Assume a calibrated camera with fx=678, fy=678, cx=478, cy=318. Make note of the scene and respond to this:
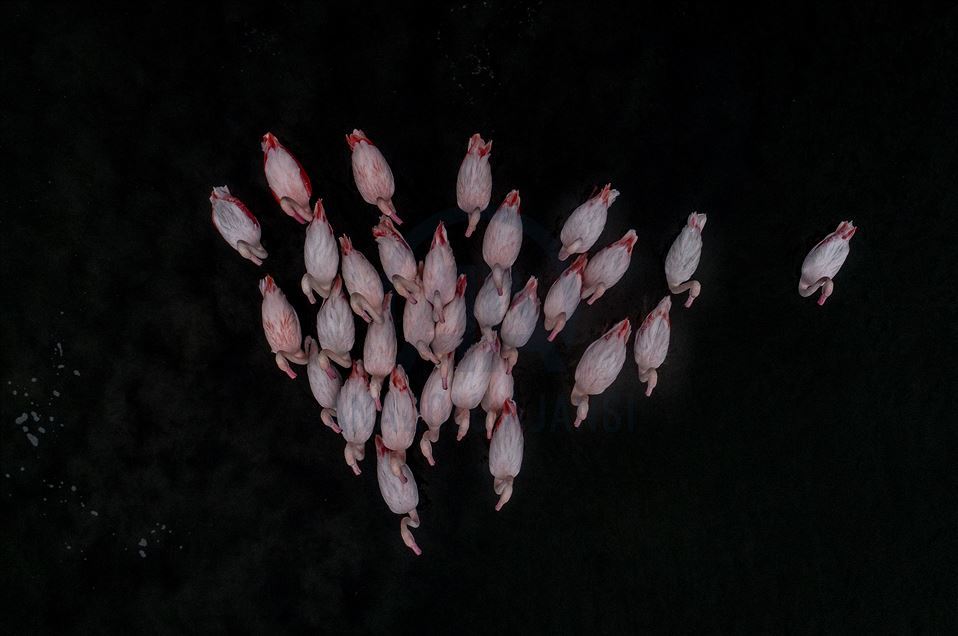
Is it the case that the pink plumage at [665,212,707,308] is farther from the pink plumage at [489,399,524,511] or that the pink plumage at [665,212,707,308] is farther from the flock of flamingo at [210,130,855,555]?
the pink plumage at [489,399,524,511]

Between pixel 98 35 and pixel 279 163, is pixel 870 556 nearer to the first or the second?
pixel 279 163

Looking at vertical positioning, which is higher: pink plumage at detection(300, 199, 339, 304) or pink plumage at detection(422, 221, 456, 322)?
pink plumage at detection(300, 199, 339, 304)

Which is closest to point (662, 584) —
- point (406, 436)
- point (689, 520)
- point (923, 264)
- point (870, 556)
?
point (689, 520)

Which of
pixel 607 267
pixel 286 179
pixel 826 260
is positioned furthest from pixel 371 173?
pixel 826 260

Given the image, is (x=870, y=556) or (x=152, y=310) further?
(x=870, y=556)

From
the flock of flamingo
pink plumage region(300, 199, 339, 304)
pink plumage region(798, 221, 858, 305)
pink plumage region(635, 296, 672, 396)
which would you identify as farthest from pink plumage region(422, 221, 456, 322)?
pink plumage region(798, 221, 858, 305)

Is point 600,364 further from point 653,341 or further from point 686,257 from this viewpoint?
point 686,257
